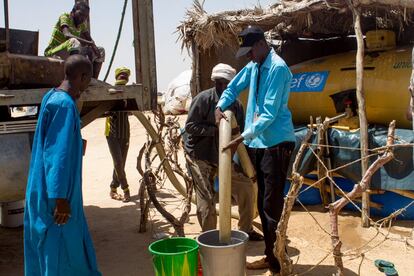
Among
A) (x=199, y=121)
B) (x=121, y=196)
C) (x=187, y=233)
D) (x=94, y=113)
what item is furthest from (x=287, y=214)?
(x=121, y=196)

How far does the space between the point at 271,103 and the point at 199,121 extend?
120 centimetres

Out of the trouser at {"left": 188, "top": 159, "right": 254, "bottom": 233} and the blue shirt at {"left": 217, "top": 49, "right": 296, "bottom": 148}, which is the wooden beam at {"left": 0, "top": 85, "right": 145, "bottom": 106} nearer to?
the trouser at {"left": 188, "top": 159, "right": 254, "bottom": 233}

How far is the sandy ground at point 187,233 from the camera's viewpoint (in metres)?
4.25

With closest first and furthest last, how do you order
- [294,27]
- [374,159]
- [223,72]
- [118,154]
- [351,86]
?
[223,72], [374,159], [351,86], [118,154], [294,27]

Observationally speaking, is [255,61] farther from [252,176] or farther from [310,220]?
[310,220]

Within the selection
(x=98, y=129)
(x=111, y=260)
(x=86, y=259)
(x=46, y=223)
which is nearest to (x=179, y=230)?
(x=111, y=260)

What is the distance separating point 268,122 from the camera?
11.0ft

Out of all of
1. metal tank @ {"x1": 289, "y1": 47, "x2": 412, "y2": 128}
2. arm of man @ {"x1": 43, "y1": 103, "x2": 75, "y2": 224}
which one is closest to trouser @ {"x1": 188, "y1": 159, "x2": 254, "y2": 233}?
arm of man @ {"x1": 43, "y1": 103, "x2": 75, "y2": 224}

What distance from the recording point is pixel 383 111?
5.85m

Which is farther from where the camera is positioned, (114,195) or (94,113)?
(114,195)

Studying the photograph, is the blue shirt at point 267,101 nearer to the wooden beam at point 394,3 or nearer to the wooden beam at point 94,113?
the wooden beam at point 94,113

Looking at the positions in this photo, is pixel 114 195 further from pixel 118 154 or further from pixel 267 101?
pixel 267 101

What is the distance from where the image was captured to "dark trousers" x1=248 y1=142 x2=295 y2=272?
11.8 ft

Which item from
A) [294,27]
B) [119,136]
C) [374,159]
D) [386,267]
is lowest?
[386,267]
